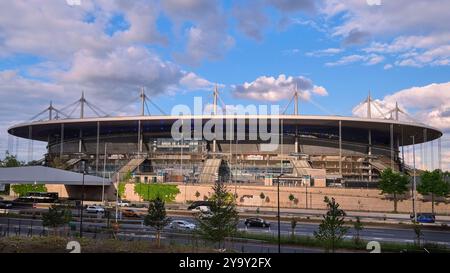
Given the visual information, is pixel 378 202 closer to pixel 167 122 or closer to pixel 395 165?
pixel 395 165

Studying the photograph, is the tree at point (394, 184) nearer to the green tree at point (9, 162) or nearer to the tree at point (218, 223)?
the tree at point (218, 223)

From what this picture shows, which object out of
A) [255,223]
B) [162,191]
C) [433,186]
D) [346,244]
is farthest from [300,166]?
[346,244]

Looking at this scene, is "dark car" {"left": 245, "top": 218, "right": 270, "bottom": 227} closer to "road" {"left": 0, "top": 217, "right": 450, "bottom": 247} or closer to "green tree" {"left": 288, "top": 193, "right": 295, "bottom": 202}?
"road" {"left": 0, "top": 217, "right": 450, "bottom": 247}

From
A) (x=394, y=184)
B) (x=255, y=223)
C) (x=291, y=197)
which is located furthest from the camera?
(x=291, y=197)

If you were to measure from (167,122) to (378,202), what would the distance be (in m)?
40.3

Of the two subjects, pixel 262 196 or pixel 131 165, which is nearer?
pixel 262 196

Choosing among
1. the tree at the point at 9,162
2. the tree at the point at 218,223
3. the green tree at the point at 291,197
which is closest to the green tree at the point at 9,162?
the tree at the point at 9,162

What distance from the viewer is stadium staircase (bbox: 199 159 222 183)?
223 ft

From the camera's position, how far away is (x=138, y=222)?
37812mm

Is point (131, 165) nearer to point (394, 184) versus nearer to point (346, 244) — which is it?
point (394, 184)

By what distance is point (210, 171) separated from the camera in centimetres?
7219

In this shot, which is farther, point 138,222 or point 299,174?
point 299,174

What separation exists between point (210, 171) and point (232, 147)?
11.4m
